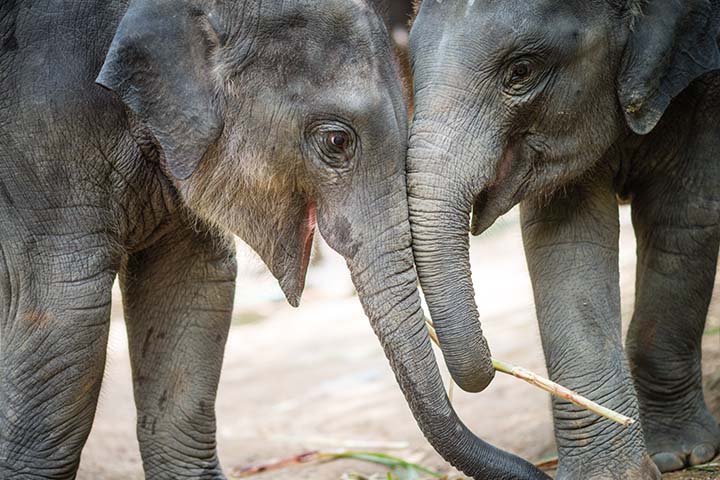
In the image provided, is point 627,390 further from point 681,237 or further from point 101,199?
point 101,199

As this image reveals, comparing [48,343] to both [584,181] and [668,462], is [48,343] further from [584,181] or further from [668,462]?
[668,462]

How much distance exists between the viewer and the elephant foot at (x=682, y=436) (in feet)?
17.4

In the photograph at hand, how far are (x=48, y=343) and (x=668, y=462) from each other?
7.43 feet

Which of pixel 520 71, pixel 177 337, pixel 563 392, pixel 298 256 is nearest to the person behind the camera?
pixel 563 392

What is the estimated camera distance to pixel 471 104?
4.56 meters

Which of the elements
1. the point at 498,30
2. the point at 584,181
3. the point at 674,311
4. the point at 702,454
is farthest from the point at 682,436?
the point at 498,30

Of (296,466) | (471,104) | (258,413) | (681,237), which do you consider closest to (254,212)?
(471,104)

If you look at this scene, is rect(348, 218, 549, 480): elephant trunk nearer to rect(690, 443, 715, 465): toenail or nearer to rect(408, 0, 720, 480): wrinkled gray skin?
rect(408, 0, 720, 480): wrinkled gray skin

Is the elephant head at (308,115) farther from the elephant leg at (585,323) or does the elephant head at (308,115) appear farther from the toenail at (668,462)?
A: the toenail at (668,462)

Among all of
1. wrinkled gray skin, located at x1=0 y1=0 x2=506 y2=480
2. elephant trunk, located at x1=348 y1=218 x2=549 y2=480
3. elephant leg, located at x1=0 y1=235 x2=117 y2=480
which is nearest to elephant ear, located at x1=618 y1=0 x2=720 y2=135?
wrinkled gray skin, located at x1=0 y1=0 x2=506 y2=480

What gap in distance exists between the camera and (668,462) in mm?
5297

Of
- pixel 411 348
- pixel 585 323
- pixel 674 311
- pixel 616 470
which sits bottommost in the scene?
pixel 616 470

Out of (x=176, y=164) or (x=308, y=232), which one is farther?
(x=308, y=232)

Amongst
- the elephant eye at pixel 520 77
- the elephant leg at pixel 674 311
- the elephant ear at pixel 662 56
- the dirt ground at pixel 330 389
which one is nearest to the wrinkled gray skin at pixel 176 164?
the elephant eye at pixel 520 77
